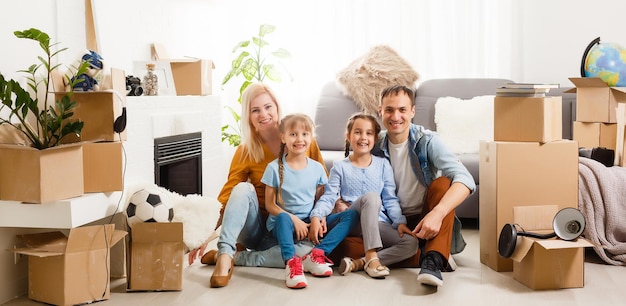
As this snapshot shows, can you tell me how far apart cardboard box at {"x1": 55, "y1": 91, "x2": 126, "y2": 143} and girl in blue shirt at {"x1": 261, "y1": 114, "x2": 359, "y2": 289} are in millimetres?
769

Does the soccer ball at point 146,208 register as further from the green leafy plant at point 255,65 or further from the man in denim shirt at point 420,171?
the green leafy plant at point 255,65

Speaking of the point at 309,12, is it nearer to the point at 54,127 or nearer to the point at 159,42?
the point at 159,42

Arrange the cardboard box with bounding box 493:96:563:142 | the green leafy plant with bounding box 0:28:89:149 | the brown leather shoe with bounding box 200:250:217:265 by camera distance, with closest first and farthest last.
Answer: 1. the green leafy plant with bounding box 0:28:89:149
2. the cardboard box with bounding box 493:96:563:142
3. the brown leather shoe with bounding box 200:250:217:265

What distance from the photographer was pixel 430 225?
3.19 metres

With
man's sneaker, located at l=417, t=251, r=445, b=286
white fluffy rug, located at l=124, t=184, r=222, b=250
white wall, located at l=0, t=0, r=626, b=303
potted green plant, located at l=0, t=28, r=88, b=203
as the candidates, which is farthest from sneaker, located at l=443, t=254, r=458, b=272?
white wall, located at l=0, t=0, r=626, b=303

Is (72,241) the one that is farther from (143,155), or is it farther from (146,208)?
(143,155)

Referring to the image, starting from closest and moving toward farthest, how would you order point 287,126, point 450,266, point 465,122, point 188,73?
point 450,266, point 287,126, point 188,73, point 465,122

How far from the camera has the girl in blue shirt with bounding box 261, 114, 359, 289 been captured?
338 centimetres

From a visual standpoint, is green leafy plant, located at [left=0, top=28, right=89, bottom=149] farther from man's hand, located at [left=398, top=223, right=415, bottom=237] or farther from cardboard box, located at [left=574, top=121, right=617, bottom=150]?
cardboard box, located at [left=574, top=121, right=617, bottom=150]

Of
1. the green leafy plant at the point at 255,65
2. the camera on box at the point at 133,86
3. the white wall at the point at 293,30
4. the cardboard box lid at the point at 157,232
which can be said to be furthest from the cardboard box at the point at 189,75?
the cardboard box lid at the point at 157,232

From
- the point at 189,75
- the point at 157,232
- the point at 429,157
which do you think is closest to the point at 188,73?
the point at 189,75

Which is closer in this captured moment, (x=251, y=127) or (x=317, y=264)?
(x=317, y=264)

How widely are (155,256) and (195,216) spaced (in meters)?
0.42

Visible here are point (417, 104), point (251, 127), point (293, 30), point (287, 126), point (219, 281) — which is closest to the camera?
point (219, 281)
